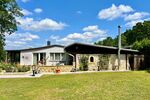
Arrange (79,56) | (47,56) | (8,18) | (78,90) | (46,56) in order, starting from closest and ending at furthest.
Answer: (78,90) → (8,18) → (79,56) → (47,56) → (46,56)

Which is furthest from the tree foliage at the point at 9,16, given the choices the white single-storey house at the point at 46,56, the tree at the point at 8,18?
the white single-storey house at the point at 46,56

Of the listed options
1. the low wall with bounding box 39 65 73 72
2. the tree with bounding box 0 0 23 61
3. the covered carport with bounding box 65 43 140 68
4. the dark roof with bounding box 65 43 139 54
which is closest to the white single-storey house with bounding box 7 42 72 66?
the covered carport with bounding box 65 43 140 68

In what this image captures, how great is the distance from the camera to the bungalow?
38384 millimetres

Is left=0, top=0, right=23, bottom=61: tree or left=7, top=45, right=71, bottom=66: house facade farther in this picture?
left=7, top=45, right=71, bottom=66: house facade

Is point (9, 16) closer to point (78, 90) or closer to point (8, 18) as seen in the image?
point (8, 18)

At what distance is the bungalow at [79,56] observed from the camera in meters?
38.4

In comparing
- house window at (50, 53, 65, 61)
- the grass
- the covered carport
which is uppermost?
the covered carport

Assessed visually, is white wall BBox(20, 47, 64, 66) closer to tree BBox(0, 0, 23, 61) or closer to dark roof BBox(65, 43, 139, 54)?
dark roof BBox(65, 43, 139, 54)

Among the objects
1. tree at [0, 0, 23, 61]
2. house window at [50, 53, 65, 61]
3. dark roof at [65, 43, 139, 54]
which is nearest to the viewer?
tree at [0, 0, 23, 61]

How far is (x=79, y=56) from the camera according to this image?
38.0 meters

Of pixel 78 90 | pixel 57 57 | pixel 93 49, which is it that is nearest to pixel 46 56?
pixel 57 57

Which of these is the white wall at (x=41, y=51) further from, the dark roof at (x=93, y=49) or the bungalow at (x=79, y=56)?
the dark roof at (x=93, y=49)

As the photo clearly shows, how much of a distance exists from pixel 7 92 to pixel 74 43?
22962 millimetres

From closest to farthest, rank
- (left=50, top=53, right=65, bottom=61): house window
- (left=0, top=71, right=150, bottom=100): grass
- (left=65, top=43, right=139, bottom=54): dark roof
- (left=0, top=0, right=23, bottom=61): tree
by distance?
(left=0, top=71, right=150, bottom=100): grass, (left=0, top=0, right=23, bottom=61): tree, (left=65, top=43, right=139, bottom=54): dark roof, (left=50, top=53, right=65, bottom=61): house window
